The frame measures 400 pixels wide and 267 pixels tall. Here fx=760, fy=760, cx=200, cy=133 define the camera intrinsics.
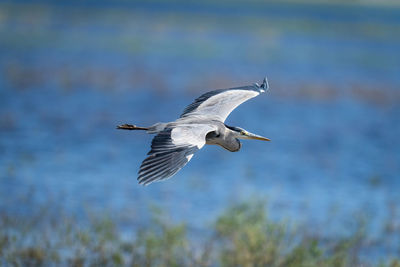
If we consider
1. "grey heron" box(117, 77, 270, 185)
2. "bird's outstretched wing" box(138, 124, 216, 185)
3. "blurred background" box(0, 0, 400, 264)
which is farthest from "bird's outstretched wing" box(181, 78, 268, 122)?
"blurred background" box(0, 0, 400, 264)

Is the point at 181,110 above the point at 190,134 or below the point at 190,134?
below

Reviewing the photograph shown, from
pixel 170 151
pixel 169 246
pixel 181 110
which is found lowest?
pixel 181 110

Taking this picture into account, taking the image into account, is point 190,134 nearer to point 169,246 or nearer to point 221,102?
point 221,102

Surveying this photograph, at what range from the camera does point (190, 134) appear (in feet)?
16.6

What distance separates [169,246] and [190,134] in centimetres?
214

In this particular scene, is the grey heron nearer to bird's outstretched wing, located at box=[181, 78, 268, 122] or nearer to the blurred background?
bird's outstretched wing, located at box=[181, 78, 268, 122]

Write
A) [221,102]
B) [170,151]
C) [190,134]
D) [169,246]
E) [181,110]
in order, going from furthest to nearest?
[181,110] < [169,246] < [221,102] < [190,134] < [170,151]

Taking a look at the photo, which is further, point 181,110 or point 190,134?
point 181,110

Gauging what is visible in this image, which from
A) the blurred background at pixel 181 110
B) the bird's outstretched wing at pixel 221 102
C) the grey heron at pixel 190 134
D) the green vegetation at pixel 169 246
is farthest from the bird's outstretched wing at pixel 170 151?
the blurred background at pixel 181 110

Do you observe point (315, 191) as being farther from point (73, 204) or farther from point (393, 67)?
point (393, 67)

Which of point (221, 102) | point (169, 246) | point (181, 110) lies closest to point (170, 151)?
point (221, 102)

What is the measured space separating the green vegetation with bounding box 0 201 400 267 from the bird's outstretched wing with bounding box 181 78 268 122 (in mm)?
1160

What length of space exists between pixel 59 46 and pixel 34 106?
8685 millimetres

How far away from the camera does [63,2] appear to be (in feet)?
133
